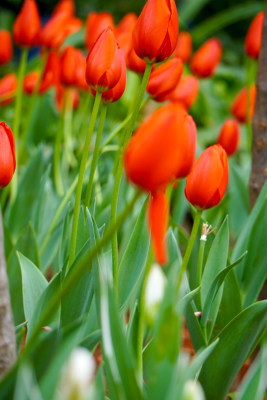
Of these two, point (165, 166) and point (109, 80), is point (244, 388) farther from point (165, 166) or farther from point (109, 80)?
point (109, 80)

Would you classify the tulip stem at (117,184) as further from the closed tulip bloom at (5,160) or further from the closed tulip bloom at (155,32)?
the closed tulip bloom at (5,160)

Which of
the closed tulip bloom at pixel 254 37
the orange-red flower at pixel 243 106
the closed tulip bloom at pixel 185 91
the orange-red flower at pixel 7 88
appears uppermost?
the closed tulip bloom at pixel 254 37

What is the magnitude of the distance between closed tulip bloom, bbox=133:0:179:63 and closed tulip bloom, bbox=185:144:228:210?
0.54 ft

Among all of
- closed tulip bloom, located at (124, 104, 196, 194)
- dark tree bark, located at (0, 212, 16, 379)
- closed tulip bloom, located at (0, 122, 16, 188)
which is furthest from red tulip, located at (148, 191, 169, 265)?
closed tulip bloom, located at (0, 122, 16, 188)

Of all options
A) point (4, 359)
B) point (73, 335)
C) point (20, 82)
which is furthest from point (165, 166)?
point (20, 82)

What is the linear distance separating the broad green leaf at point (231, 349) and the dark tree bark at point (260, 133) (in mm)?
523

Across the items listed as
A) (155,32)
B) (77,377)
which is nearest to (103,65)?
(155,32)

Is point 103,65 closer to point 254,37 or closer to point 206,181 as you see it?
point 206,181

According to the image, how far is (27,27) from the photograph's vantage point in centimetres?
154

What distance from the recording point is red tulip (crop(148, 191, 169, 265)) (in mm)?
607

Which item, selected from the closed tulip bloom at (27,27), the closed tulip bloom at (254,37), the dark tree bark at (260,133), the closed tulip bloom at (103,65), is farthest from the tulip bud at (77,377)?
the closed tulip bloom at (254,37)

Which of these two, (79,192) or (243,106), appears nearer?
(79,192)

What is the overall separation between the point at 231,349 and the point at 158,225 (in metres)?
0.42

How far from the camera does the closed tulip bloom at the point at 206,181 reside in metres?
0.90
